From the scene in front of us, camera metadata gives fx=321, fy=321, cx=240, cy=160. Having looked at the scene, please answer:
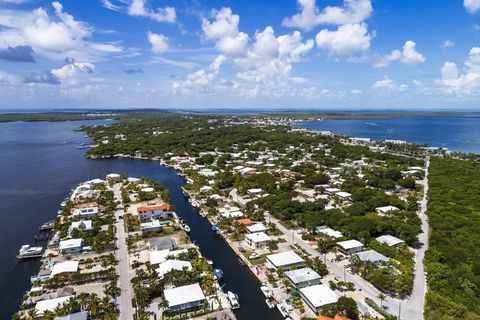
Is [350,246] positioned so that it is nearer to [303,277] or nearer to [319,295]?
[303,277]

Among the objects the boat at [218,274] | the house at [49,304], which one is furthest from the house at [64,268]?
the boat at [218,274]

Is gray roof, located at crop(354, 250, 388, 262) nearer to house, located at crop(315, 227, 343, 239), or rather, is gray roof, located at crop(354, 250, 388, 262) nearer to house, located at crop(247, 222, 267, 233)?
house, located at crop(315, 227, 343, 239)

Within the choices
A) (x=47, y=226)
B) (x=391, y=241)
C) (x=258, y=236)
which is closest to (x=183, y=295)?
(x=258, y=236)

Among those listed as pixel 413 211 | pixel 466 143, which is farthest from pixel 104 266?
pixel 466 143

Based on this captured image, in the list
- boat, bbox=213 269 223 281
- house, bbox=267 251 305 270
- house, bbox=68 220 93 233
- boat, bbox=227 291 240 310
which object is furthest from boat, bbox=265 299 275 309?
house, bbox=68 220 93 233

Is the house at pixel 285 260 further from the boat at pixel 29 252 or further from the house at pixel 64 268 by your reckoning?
the boat at pixel 29 252
